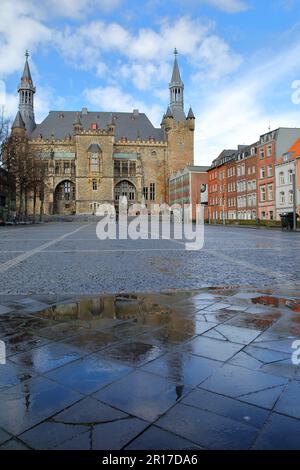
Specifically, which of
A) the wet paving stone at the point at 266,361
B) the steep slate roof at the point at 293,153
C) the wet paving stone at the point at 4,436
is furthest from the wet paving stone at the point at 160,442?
the steep slate roof at the point at 293,153

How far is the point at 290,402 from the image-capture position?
8.49 ft

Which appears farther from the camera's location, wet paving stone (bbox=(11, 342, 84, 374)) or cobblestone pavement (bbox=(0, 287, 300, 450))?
wet paving stone (bbox=(11, 342, 84, 374))

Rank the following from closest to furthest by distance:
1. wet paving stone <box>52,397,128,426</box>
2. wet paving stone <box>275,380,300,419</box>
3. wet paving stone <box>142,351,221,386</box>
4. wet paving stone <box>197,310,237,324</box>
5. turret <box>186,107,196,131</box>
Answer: wet paving stone <box>52,397,128,426</box> → wet paving stone <box>275,380,300,419</box> → wet paving stone <box>142,351,221,386</box> → wet paving stone <box>197,310,237,324</box> → turret <box>186,107,196,131</box>

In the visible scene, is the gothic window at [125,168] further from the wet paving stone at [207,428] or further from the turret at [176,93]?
the wet paving stone at [207,428]

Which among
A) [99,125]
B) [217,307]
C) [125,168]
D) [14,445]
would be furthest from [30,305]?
[99,125]

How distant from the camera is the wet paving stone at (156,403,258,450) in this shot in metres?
2.14

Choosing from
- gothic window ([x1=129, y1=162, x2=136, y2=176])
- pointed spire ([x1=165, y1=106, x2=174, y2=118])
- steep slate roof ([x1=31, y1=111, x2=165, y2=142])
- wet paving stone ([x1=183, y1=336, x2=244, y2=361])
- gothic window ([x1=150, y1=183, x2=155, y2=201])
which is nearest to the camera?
wet paving stone ([x1=183, y1=336, x2=244, y2=361])

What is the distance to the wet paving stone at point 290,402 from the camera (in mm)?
2461

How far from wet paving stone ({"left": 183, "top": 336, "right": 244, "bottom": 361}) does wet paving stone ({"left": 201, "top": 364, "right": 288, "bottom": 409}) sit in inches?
12.5

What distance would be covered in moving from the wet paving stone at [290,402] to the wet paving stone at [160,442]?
72 centimetres

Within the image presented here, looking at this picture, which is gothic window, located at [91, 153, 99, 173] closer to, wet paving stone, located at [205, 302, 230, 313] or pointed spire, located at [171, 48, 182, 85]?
pointed spire, located at [171, 48, 182, 85]

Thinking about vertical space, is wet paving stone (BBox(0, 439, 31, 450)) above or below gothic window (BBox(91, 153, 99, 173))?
below

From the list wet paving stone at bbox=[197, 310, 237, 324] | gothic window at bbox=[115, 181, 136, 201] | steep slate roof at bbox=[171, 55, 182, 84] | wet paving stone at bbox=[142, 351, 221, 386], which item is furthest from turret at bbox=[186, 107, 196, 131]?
wet paving stone at bbox=[142, 351, 221, 386]

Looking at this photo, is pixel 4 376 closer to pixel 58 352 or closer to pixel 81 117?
pixel 58 352
